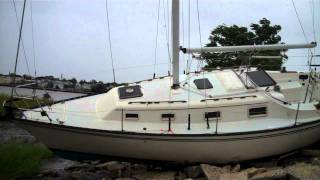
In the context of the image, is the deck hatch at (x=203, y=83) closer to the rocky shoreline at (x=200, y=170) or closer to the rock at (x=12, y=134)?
the rocky shoreline at (x=200, y=170)

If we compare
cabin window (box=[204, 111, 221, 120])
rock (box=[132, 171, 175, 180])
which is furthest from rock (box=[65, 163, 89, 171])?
cabin window (box=[204, 111, 221, 120])

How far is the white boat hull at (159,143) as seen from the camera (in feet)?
52.4

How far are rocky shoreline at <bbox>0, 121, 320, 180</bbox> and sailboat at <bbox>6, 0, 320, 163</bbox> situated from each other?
0.39m

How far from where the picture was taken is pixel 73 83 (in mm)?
41438

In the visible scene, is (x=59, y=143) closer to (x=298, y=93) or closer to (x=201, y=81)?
(x=201, y=81)

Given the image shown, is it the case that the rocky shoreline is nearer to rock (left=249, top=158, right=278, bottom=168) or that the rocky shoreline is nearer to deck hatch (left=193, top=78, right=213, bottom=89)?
rock (left=249, top=158, right=278, bottom=168)

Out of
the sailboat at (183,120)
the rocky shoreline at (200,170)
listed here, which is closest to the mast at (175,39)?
the sailboat at (183,120)

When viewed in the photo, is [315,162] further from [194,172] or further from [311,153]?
[194,172]

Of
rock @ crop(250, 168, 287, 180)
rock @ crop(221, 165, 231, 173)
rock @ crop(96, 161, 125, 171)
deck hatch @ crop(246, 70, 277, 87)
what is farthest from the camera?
deck hatch @ crop(246, 70, 277, 87)

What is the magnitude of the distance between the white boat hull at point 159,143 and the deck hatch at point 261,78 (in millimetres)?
2254

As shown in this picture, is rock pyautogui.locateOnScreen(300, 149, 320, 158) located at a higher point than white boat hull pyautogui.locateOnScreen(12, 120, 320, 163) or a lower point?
lower

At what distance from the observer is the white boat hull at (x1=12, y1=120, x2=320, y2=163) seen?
16.0 m

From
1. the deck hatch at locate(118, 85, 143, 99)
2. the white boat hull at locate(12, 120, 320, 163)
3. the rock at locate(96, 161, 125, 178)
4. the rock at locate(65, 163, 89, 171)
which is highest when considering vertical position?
the deck hatch at locate(118, 85, 143, 99)

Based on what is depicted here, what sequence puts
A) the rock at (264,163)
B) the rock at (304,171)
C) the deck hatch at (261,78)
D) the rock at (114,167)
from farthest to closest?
the deck hatch at (261,78)
the rock at (114,167)
the rock at (264,163)
the rock at (304,171)
